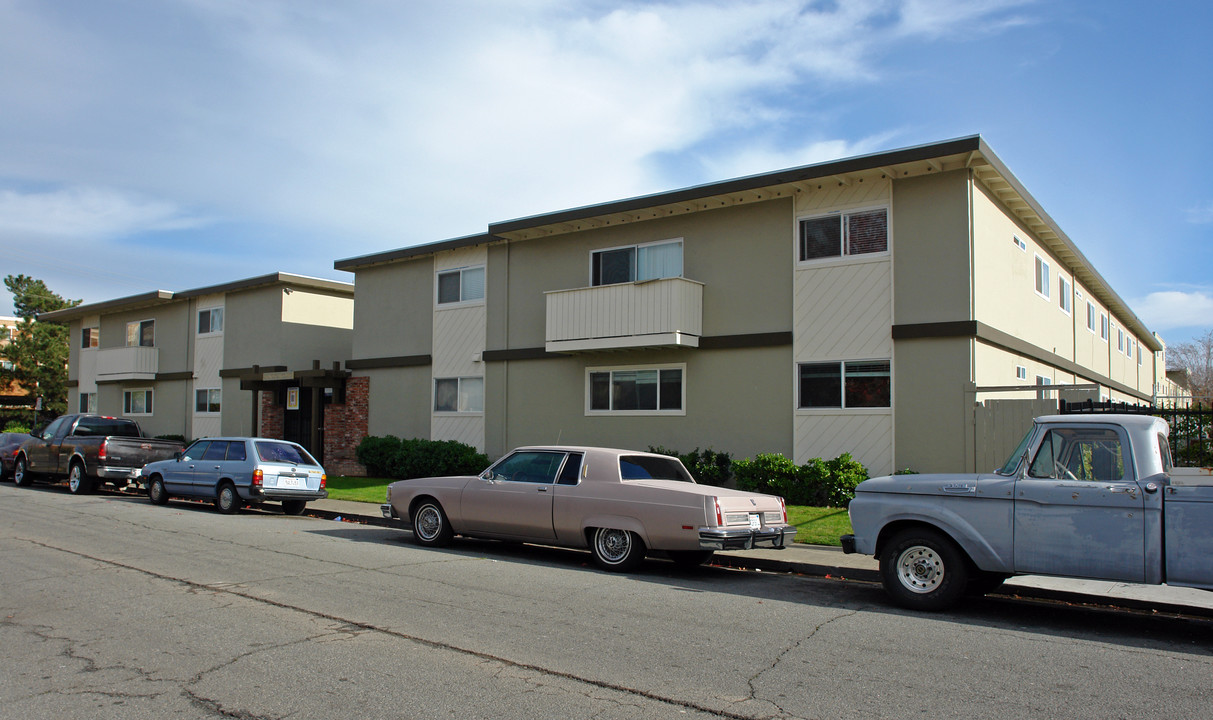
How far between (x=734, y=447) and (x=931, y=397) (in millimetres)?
4033

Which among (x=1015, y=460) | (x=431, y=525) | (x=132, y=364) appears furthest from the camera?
(x=132, y=364)

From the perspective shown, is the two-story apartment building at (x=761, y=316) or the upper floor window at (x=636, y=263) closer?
the two-story apartment building at (x=761, y=316)

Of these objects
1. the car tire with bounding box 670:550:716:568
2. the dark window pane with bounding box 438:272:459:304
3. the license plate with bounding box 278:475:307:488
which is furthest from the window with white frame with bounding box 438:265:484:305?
Result: the car tire with bounding box 670:550:716:568

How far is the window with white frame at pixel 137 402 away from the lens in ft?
110

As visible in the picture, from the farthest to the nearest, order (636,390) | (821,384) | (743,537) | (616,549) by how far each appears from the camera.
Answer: (636,390) → (821,384) → (616,549) → (743,537)

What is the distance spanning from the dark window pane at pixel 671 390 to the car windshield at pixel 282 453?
7.26m

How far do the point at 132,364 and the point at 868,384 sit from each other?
2770 centimetres

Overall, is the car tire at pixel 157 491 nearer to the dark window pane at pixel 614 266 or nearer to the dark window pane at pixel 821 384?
the dark window pane at pixel 614 266

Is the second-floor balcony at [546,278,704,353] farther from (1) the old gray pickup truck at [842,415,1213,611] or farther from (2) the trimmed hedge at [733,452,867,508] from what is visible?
(1) the old gray pickup truck at [842,415,1213,611]

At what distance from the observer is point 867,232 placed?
16.3 meters

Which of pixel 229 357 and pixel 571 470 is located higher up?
pixel 229 357

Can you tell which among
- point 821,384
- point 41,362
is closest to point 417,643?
point 821,384

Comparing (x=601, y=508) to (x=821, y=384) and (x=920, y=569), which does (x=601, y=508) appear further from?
(x=821, y=384)

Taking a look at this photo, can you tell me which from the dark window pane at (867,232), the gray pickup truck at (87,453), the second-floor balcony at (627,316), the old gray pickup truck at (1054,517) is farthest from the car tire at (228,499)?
the dark window pane at (867,232)
